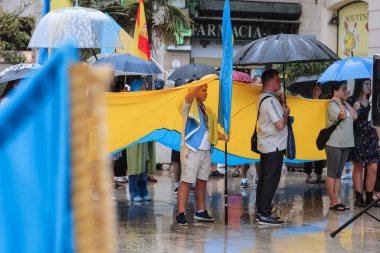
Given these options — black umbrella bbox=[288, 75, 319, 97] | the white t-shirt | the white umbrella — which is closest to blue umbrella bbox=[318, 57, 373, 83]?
the white t-shirt

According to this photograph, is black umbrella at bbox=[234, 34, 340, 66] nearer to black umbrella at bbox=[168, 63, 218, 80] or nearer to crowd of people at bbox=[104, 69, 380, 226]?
crowd of people at bbox=[104, 69, 380, 226]

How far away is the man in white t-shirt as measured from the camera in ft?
30.1

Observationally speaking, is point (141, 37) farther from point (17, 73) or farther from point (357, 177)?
point (17, 73)

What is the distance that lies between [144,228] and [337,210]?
10.1 ft

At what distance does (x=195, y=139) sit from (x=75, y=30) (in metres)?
1.91

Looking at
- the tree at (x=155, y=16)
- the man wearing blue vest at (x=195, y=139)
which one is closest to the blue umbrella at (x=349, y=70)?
the man wearing blue vest at (x=195, y=139)

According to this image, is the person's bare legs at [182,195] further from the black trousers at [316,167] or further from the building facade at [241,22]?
the building facade at [241,22]

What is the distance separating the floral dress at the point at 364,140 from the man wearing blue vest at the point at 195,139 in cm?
252

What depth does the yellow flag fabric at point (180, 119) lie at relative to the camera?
30.8 feet

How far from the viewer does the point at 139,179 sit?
1121 cm

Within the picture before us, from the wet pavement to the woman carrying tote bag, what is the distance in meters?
0.67

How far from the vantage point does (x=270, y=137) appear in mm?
9273

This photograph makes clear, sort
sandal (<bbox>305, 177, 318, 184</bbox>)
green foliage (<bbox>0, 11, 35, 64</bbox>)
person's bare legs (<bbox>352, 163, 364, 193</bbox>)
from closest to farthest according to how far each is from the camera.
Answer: person's bare legs (<bbox>352, 163, 364, 193</bbox>), sandal (<bbox>305, 177, 318, 184</bbox>), green foliage (<bbox>0, 11, 35, 64</bbox>)

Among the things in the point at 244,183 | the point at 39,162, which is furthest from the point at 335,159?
the point at 39,162
